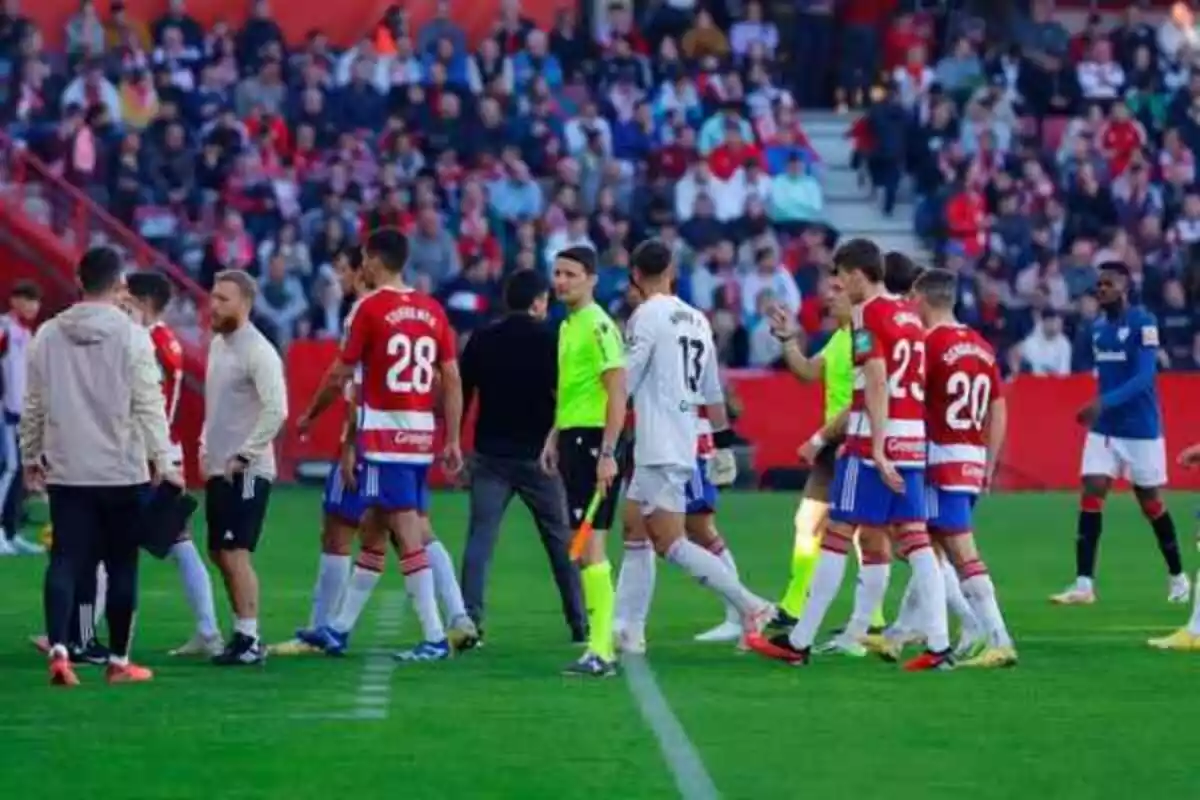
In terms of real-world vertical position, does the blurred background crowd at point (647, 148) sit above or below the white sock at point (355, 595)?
above

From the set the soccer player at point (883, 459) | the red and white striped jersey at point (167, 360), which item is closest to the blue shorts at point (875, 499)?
the soccer player at point (883, 459)

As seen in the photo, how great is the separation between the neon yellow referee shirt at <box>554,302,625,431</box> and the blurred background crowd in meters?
15.5

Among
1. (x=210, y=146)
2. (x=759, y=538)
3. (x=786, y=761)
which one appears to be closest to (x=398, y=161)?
(x=210, y=146)

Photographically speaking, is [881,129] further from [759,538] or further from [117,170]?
[759,538]

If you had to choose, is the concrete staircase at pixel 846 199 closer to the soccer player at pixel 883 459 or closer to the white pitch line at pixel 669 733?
the soccer player at pixel 883 459

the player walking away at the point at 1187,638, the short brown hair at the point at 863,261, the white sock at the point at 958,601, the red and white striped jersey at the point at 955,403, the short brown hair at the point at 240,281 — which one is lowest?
the player walking away at the point at 1187,638

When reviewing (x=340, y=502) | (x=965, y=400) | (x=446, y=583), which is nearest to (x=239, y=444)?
(x=340, y=502)

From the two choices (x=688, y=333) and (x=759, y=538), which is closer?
(x=688, y=333)

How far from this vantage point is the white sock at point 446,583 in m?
16.2

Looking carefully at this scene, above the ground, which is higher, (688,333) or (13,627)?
(688,333)

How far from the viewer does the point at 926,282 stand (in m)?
15.6

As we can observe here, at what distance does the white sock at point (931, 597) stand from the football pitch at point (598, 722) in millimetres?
308

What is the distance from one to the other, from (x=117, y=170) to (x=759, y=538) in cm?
Answer: 1063

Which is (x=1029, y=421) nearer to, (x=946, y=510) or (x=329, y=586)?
(x=946, y=510)
